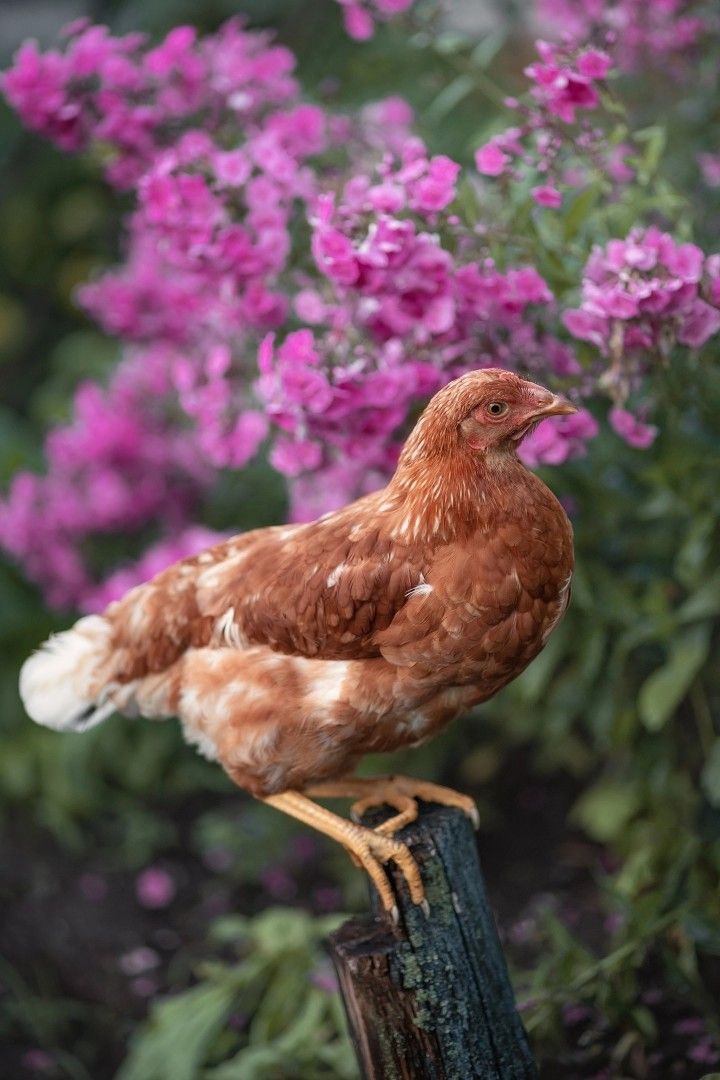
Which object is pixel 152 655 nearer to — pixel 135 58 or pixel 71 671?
pixel 71 671

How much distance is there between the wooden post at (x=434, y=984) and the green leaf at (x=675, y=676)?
1.94 ft

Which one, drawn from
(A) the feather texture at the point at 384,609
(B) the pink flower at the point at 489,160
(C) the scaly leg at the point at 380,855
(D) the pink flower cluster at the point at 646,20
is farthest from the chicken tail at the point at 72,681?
(D) the pink flower cluster at the point at 646,20

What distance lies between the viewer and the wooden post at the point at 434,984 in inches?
76.6

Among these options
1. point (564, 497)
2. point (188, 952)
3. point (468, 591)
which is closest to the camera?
point (468, 591)

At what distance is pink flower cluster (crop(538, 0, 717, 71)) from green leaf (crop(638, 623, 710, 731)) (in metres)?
1.49

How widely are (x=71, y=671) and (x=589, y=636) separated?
1.14 meters

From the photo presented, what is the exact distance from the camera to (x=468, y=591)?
5.79 ft

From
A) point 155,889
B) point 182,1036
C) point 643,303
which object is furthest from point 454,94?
point 155,889

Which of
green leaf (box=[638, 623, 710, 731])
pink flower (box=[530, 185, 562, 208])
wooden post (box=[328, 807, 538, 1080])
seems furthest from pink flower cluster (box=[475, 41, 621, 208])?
wooden post (box=[328, 807, 538, 1080])

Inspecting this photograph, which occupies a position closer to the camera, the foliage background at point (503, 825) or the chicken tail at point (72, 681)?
the chicken tail at point (72, 681)

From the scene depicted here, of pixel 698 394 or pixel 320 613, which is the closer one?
pixel 320 613

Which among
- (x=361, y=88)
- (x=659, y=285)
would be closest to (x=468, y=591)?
(x=659, y=285)

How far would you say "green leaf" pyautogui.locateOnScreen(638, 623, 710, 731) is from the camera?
95.9 inches

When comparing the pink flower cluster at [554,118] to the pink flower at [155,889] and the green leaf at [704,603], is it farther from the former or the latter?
the pink flower at [155,889]
